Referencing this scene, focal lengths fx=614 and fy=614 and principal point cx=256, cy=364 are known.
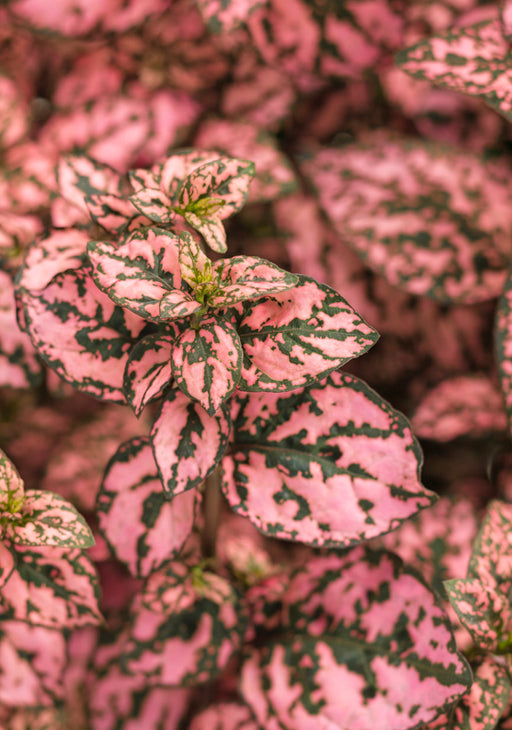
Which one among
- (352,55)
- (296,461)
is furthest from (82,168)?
→ (352,55)

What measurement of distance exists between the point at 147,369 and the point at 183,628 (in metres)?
0.34

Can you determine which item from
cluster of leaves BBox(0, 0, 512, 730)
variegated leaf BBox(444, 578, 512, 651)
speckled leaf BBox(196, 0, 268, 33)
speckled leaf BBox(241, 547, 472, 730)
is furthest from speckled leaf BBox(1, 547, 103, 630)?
speckled leaf BBox(196, 0, 268, 33)

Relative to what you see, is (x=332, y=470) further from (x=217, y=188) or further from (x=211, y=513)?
(x=217, y=188)

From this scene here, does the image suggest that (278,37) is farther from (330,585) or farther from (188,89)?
(330,585)

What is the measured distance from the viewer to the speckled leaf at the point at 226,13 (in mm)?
779

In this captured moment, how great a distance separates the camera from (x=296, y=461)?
610mm

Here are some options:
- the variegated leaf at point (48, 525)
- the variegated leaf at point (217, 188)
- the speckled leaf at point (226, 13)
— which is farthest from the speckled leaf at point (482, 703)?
the speckled leaf at point (226, 13)

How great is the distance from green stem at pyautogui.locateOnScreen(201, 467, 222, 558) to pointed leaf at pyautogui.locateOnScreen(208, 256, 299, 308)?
235mm

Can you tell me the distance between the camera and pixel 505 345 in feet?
2.46

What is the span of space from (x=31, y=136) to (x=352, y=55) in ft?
1.80

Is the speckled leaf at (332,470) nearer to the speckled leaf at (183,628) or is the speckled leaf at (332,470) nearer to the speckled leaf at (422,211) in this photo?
the speckled leaf at (183,628)

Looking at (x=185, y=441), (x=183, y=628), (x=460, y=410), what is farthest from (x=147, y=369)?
(x=460, y=410)

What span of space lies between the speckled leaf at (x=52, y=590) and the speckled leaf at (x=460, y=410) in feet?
1.68

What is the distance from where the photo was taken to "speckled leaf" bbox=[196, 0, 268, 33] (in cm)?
78
